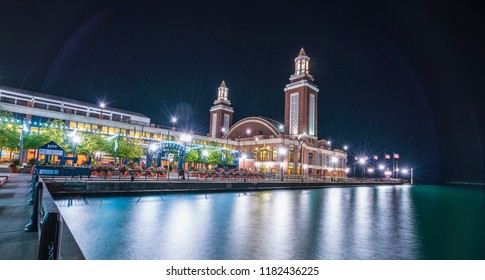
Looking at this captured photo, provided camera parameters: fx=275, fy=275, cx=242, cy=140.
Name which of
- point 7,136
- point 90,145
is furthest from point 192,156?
point 7,136

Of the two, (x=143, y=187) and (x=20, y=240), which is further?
(x=143, y=187)

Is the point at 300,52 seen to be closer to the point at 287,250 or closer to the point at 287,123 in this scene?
Answer: the point at 287,123

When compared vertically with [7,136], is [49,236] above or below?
below

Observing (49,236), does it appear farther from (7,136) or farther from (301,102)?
(301,102)

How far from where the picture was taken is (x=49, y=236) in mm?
3779

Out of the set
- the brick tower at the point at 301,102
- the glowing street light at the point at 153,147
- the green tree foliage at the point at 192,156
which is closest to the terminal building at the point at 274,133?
the brick tower at the point at 301,102

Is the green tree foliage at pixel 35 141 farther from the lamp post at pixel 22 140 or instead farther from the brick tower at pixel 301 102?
the brick tower at pixel 301 102

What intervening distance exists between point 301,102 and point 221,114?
31819mm

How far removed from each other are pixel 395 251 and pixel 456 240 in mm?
4577

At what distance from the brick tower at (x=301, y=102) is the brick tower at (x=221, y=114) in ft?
85.5

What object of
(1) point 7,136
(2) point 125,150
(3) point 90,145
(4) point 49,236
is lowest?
(4) point 49,236

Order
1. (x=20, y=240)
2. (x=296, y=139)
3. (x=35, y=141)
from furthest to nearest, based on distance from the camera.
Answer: (x=296, y=139) → (x=35, y=141) → (x=20, y=240)

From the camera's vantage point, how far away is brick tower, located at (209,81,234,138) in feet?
326
